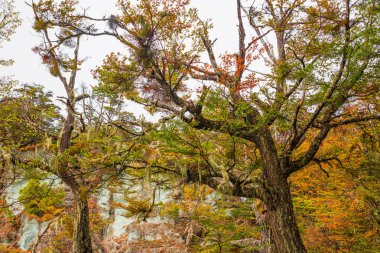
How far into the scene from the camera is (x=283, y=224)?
16.5ft

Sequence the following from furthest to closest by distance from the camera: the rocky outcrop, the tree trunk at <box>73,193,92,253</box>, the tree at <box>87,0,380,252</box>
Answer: the rocky outcrop
the tree trunk at <box>73,193,92,253</box>
the tree at <box>87,0,380,252</box>

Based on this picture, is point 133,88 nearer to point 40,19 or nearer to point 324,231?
point 40,19

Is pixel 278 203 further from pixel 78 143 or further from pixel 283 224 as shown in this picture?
pixel 78 143

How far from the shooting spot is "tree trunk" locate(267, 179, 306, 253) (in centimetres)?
488

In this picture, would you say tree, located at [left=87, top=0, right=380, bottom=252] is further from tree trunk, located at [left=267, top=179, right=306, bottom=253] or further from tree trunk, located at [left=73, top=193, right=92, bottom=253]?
tree trunk, located at [left=73, top=193, right=92, bottom=253]

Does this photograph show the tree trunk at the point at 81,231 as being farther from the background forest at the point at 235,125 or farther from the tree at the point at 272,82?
the tree at the point at 272,82

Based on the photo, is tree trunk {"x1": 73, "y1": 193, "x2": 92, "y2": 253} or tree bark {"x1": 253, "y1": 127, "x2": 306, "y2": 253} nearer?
tree bark {"x1": 253, "y1": 127, "x2": 306, "y2": 253}

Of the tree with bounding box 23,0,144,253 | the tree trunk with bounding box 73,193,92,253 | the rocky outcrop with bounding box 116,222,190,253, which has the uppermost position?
the tree with bounding box 23,0,144,253

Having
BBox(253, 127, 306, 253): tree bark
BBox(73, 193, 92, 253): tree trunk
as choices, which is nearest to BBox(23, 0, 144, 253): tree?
BBox(73, 193, 92, 253): tree trunk

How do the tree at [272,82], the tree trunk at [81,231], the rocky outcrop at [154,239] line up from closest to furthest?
the tree at [272,82] → the tree trunk at [81,231] → the rocky outcrop at [154,239]

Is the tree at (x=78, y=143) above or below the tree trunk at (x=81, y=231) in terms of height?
above

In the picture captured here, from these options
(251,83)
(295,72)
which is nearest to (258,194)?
(295,72)

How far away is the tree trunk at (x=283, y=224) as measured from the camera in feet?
16.0

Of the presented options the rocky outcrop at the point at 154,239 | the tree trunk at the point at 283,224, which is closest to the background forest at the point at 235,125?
the tree trunk at the point at 283,224
